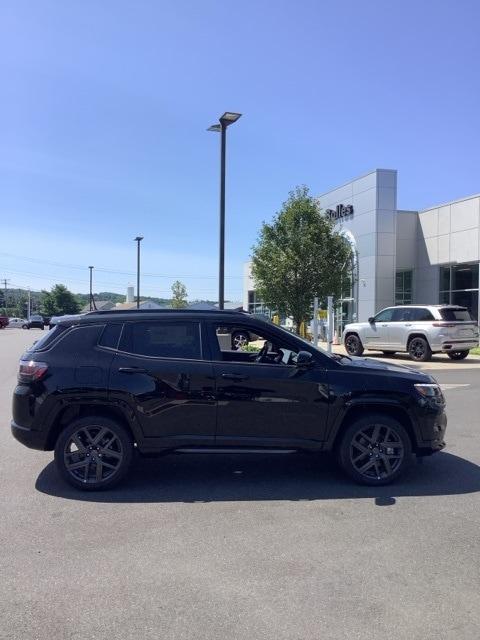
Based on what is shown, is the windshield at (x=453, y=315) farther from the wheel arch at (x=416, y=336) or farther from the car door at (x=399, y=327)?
the car door at (x=399, y=327)

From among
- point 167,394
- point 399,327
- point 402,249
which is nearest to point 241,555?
point 167,394

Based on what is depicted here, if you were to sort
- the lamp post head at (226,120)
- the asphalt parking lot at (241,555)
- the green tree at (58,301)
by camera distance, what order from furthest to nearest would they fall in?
the green tree at (58,301) < the lamp post head at (226,120) < the asphalt parking lot at (241,555)

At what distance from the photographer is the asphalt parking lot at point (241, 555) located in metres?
3.34

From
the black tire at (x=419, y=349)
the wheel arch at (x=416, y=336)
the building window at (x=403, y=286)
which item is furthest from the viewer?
the building window at (x=403, y=286)

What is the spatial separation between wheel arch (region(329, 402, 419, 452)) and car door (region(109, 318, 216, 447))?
4.17 ft

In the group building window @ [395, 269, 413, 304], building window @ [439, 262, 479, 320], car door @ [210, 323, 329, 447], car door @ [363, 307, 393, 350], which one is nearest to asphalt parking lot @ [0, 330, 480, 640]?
car door @ [210, 323, 329, 447]

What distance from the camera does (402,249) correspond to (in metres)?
31.2

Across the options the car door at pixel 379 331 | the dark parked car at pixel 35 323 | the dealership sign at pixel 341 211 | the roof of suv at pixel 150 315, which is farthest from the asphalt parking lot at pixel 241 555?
the dark parked car at pixel 35 323

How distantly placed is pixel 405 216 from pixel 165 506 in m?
28.6

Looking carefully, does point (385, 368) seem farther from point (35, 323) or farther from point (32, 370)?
point (35, 323)

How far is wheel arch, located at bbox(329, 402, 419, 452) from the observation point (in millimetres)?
5879

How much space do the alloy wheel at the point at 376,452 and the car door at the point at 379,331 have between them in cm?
1466

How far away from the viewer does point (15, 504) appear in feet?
17.4

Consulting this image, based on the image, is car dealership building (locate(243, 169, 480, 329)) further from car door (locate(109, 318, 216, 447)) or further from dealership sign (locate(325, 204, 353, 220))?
car door (locate(109, 318, 216, 447))
